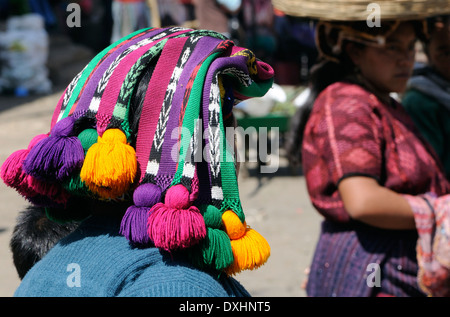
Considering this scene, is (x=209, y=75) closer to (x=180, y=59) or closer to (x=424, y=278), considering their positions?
(x=180, y=59)

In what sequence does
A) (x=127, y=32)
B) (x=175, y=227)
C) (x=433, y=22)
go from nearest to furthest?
(x=175, y=227) < (x=433, y=22) < (x=127, y=32)

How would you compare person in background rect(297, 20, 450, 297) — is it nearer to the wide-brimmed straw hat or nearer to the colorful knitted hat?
the wide-brimmed straw hat

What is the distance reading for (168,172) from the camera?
4.48ft

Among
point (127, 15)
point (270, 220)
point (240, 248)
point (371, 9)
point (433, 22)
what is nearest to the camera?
point (240, 248)

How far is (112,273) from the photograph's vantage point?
1351mm

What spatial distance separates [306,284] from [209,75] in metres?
1.53

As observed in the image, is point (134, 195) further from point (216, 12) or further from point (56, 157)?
point (216, 12)

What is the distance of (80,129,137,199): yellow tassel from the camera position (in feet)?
4.34

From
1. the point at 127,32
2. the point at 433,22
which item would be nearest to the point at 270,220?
the point at 433,22

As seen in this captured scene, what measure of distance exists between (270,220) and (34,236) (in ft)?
13.1

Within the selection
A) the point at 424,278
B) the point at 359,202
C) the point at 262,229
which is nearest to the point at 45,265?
the point at 359,202

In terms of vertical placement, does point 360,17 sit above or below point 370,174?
above

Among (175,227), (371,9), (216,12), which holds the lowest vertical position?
(216,12)

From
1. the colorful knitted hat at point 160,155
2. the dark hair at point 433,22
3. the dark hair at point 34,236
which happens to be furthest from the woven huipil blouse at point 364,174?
the dark hair at point 34,236
